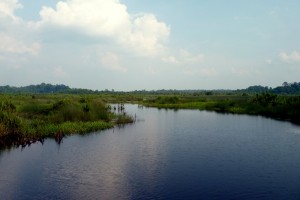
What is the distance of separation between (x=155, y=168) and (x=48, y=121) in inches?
848

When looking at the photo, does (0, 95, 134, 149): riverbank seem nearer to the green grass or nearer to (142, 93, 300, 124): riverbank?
the green grass

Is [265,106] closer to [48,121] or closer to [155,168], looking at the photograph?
[48,121]

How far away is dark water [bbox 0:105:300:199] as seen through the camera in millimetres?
21469

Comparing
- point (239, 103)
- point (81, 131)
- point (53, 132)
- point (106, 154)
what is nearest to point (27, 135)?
point (53, 132)

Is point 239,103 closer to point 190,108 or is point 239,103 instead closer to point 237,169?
point 190,108

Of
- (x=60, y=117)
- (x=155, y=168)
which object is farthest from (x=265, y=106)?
(x=155, y=168)

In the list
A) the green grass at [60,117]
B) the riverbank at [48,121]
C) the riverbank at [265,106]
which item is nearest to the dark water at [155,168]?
the riverbank at [48,121]

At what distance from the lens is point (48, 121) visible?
143ft

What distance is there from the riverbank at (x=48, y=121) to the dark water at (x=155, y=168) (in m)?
2.13

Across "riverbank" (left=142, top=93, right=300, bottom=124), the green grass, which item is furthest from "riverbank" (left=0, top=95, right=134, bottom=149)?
"riverbank" (left=142, top=93, right=300, bottom=124)

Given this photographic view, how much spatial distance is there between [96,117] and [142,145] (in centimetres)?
1673

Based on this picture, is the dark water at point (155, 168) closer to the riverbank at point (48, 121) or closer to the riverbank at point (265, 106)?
the riverbank at point (48, 121)

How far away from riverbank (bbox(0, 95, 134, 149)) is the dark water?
2.13m

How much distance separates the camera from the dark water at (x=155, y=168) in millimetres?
21469
